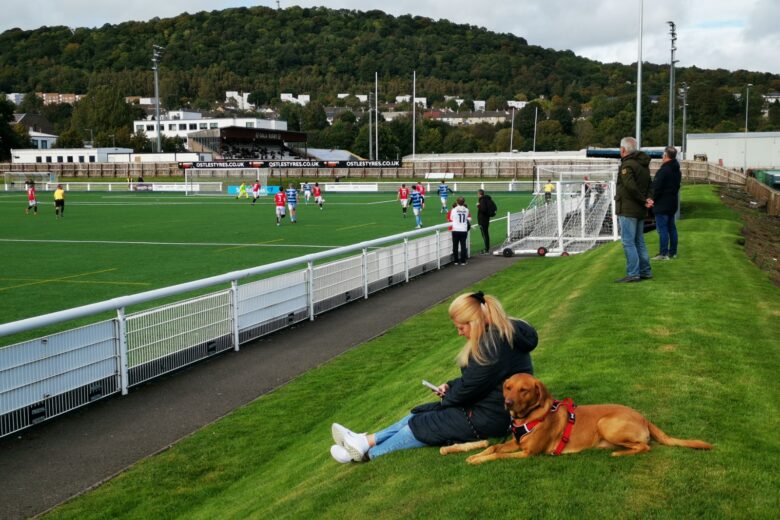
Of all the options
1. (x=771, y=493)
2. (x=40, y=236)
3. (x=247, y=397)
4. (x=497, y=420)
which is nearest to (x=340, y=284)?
(x=247, y=397)

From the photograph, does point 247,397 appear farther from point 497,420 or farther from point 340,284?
point 340,284

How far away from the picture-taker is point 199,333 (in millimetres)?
11328

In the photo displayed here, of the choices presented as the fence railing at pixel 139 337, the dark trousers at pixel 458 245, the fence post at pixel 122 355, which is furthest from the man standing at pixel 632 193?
the dark trousers at pixel 458 245

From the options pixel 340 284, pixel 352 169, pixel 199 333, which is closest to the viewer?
pixel 199 333

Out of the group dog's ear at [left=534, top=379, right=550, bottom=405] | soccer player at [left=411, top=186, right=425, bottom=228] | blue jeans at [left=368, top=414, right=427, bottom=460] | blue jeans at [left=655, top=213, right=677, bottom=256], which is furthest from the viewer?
soccer player at [left=411, top=186, right=425, bottom=228]

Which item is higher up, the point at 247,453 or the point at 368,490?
the point at 368,490

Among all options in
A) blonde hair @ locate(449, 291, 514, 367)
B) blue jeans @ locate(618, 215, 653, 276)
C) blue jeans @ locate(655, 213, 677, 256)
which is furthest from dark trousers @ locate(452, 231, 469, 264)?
blonde hair @ locate(449, 291, 514, 367)

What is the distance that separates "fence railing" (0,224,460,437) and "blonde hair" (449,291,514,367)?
505 centimetres

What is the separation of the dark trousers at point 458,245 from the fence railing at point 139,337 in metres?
6.49

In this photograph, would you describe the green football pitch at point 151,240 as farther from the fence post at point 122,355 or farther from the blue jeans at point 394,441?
the blue jeans at point 394,441

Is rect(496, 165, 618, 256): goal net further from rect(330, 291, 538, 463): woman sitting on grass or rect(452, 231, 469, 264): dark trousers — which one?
rect(330, 291, 538, 463): woman sitting on grass

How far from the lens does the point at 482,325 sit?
5574 mm

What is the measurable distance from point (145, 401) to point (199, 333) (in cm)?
180

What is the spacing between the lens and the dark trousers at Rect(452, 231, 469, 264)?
71.8ft
